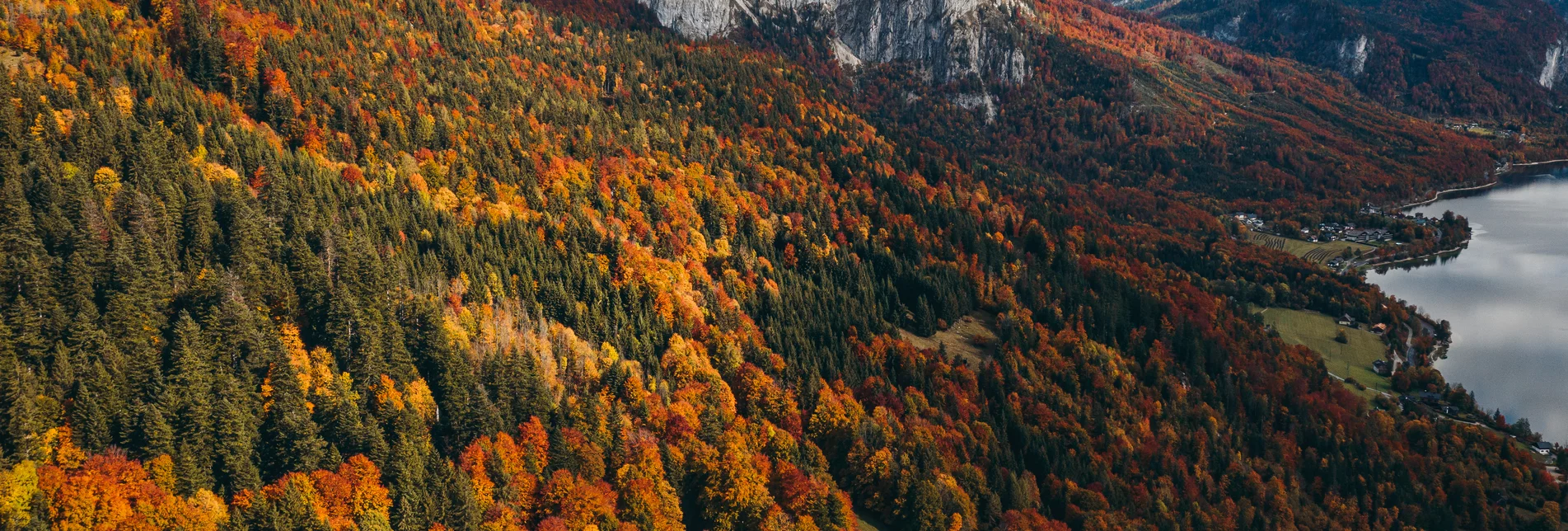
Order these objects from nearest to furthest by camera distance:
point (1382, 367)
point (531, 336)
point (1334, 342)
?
point (531, 336), point (1382, 367), point (1334, 342)

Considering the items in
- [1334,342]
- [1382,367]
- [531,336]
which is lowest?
[1334,342]

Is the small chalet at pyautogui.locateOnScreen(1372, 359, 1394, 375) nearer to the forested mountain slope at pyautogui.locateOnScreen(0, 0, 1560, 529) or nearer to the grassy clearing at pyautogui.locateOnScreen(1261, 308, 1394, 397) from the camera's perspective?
the grassy clearing at pyautogui.locateOnScreen(1261, 308, 1394, 397)

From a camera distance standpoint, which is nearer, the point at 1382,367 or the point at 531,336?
the point at 531,336

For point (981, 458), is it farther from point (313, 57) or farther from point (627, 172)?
point (313, 57)

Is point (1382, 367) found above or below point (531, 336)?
below

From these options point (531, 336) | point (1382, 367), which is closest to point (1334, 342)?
point (1382, 367)

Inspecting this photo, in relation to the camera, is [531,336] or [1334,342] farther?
[1334,342]

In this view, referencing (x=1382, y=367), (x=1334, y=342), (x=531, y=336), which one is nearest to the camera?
(x=531, y=336)

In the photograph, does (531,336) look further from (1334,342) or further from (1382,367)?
(1334,342)
